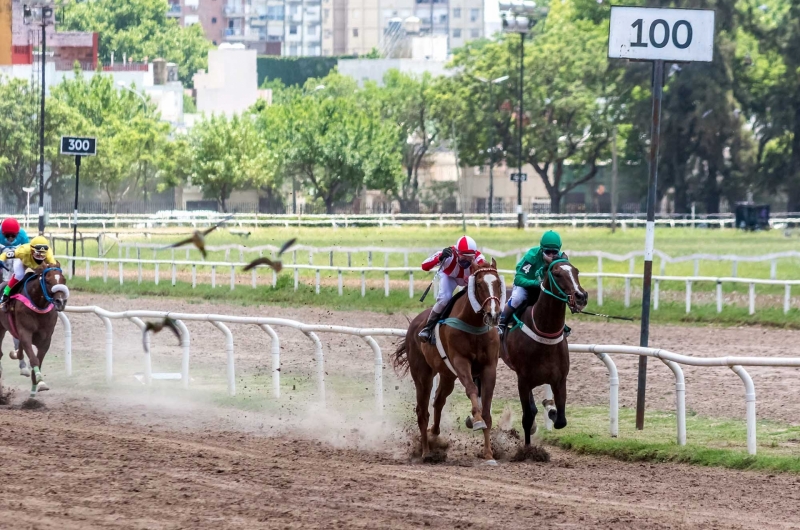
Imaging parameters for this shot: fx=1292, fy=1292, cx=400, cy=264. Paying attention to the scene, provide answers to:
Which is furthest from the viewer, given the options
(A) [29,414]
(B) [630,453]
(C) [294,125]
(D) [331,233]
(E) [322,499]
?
(C) [294,125]

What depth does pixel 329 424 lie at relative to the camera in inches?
443

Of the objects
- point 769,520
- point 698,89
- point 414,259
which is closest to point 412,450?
point 769,520

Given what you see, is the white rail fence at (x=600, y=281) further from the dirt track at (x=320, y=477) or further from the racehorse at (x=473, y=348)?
Answer: the racehorse at (x=473, y=348)

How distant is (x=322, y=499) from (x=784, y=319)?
40.9 ft

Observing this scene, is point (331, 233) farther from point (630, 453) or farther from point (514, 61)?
point (630, 453)

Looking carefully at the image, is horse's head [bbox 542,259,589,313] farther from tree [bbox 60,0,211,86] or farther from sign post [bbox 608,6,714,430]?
tree [bbox 60,0,211,86]

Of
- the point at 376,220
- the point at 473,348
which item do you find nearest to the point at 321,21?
the point at 376,220

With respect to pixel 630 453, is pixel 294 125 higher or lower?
higher

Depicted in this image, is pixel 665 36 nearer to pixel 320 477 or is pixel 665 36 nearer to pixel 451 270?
pixel 451 270

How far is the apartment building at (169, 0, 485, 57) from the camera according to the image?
144625 millimetres

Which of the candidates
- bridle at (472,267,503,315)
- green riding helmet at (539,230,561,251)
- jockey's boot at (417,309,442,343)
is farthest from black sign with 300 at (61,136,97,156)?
bridle at (472,267,503,315)

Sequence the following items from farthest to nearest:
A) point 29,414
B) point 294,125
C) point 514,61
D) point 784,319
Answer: point 294,125 < point 514,61 < point 784,319 < point 29,414

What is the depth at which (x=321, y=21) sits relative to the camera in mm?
154250

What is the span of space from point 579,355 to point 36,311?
648cm
